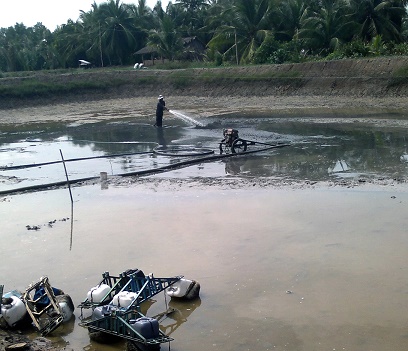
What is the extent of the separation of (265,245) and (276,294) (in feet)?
6.23

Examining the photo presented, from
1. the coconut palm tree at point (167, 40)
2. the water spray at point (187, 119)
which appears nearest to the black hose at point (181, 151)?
the water spray at point (187, 119)

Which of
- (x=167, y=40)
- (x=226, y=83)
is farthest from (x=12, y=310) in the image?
(x=167, y=40)

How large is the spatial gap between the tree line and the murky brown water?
24937mm

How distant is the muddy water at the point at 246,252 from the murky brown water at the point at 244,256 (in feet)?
0.07

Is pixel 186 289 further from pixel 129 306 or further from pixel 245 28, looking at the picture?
pixel 245 28

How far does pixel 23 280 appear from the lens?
9203 millimetres

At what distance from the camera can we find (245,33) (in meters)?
42.6

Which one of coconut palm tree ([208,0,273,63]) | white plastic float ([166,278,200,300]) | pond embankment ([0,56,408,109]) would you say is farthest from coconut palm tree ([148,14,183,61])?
white plastic float ([166,278,200,300])

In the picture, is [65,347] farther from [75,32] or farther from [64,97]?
[75,32]

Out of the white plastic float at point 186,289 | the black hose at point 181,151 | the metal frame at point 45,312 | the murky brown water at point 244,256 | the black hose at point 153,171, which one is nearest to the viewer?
the murky brown water at point 244,256

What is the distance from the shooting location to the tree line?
123 ft

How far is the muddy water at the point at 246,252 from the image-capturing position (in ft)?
23.8

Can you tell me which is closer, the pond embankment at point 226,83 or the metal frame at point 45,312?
the metal frame at point 45,312

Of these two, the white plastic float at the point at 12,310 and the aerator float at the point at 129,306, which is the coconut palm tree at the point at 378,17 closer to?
the aerator float at the point at 129,306
